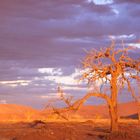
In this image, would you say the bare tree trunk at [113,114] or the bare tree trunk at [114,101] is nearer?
the bare tree trunk at [114,101]

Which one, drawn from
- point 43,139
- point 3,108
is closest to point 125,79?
point 43,139

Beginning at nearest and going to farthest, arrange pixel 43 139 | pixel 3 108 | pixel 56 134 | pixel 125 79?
pixel 43 139
pixel 56 134
pixel 125 79
pixel 3 108

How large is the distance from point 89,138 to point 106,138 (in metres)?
1.17

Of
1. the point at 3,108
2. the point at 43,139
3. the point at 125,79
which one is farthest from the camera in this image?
the point at 3,108

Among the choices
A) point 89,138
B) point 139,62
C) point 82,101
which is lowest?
point 89,138

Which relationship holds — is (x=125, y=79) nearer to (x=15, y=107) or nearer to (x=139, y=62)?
(x=139, y=62)

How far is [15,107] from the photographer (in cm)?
12862

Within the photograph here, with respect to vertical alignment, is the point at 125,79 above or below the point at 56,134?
above

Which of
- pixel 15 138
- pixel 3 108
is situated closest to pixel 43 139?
pixel 15 138

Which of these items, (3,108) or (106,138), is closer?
(106,138)

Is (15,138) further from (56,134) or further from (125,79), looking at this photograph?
(125,79)

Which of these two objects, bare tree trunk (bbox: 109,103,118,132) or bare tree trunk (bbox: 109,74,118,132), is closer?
bare tree trunk (bbox: 109,74,118,132)

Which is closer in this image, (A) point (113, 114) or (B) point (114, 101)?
(B) point (114, 101)

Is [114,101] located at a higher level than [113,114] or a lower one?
higher
